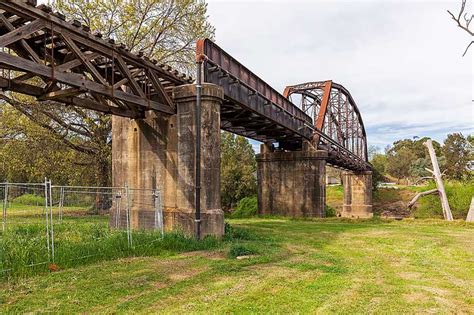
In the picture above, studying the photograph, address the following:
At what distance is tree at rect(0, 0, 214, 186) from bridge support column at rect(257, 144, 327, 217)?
343 inches

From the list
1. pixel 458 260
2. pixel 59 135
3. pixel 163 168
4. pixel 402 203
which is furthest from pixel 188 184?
pixel 402 203

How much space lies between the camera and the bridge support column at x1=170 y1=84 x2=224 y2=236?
12.5 metres

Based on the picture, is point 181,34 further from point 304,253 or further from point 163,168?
point 304,253

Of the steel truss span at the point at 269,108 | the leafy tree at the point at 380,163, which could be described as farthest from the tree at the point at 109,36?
the leafy tree at the point at 380,163

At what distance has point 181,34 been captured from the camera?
27.3 metres

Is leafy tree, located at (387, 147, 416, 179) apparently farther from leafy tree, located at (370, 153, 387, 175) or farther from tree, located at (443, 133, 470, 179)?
tree, located at (443, 133, 470, 179)

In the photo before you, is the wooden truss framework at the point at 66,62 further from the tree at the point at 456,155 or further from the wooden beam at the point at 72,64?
the tree at the point at 456,155

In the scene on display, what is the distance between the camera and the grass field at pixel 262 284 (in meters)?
5.79

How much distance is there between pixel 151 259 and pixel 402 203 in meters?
48.7

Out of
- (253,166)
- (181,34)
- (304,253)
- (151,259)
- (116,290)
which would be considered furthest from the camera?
(253,166)

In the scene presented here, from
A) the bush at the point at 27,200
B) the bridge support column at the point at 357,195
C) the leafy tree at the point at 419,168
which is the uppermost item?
the leafy tree at the point at 419,168

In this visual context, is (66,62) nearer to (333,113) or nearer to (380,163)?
(333,113)

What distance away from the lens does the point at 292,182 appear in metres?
27.8

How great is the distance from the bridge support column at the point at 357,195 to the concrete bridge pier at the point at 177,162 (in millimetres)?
36259
